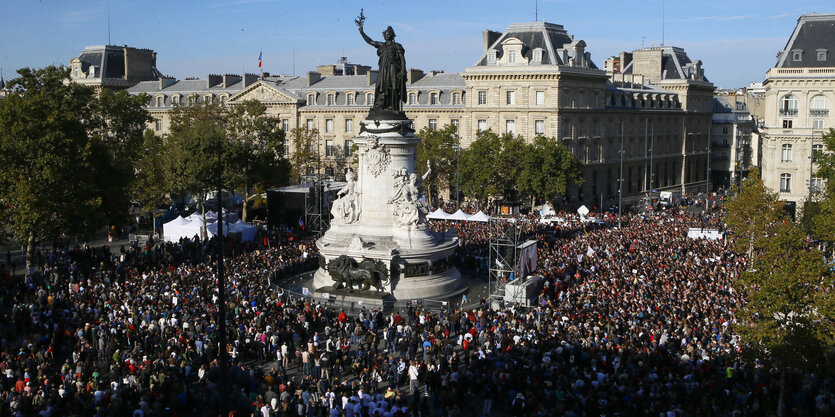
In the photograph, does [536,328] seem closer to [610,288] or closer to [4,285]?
[610,288]

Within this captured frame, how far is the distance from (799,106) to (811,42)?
5.04m

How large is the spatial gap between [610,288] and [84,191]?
23.8 metres

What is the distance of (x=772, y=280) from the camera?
2145cm

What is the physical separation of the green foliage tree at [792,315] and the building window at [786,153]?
4097 centimetres

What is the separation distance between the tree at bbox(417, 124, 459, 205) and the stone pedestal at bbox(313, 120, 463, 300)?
84.5 feet

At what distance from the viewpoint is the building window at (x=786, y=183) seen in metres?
61.0

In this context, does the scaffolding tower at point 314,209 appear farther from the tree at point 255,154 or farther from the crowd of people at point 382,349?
the crowd of people at point 382,349

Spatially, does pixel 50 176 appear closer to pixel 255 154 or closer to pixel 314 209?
pixel 314 209

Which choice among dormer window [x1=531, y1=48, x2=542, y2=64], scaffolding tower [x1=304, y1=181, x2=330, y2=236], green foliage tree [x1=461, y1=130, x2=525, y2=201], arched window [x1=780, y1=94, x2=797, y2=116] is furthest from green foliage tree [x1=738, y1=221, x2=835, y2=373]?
dormer window [x1=531, y1=48, x2=542, y2=64]

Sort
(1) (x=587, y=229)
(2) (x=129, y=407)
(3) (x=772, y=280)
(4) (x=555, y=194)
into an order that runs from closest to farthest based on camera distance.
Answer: (2) (x=129, y=407)
(3) (x=772, y=280)
(1) (x=587, y=229)
(4) (x=555, y=194)

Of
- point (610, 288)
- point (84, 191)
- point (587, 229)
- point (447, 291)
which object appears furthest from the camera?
point (587, 229)

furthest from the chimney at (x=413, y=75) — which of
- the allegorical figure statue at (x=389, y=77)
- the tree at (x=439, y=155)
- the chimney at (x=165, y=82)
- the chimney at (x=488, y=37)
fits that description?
the allegorical figure statue at (x=389, y=77)

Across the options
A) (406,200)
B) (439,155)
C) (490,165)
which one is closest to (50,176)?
(406,200)

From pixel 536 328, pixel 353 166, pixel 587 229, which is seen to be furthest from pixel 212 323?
pixel 353 166
